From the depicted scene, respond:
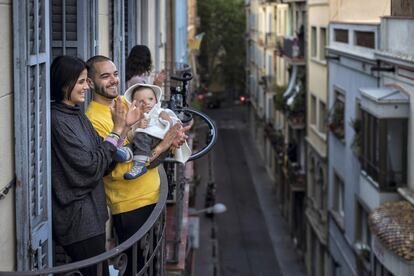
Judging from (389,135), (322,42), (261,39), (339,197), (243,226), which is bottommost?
(243,226)

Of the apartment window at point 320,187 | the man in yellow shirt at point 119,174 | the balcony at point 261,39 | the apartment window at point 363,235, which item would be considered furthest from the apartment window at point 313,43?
the man in yellow shirt at point 119,174

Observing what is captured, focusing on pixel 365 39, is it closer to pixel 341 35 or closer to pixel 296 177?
pixel 341 35

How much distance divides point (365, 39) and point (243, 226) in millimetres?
15731

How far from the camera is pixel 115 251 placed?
423 centimetres

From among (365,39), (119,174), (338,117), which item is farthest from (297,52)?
(119,174)

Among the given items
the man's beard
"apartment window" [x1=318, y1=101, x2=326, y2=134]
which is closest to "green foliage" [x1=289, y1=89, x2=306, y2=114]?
"apartment window" [x1=318, y1=101, x2=326, y2=134]

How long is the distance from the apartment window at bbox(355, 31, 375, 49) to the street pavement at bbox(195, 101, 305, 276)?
Result: 10.1 m

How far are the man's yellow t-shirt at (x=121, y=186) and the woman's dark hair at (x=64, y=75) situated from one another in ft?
1.85

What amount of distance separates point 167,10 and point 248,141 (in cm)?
3894

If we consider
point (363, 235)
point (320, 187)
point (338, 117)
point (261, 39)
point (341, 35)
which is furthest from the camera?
point (261, 39)

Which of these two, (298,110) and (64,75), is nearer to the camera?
(64,75)

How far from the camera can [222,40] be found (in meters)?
66.7

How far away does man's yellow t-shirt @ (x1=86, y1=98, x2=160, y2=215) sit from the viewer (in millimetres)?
5523

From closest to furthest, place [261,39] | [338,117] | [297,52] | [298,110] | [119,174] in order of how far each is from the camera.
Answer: [119,174] < [338,117] < [298,110] < [297,52] < [261,39]
